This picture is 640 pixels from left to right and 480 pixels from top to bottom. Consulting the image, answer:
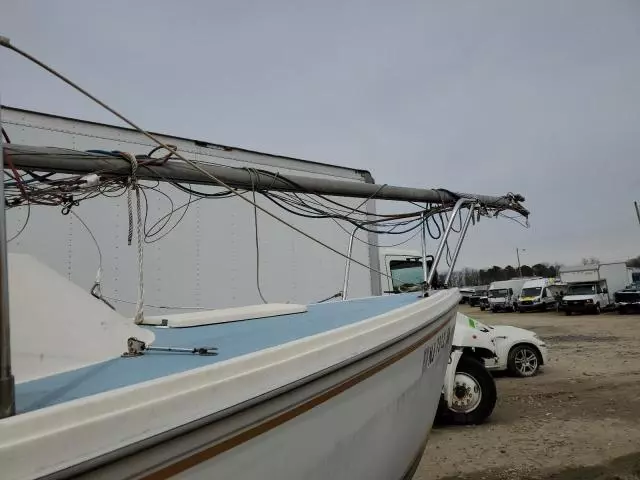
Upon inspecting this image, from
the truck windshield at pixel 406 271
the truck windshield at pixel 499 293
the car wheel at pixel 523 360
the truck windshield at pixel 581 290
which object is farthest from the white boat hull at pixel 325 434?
the truck windshield at pixel 499 293

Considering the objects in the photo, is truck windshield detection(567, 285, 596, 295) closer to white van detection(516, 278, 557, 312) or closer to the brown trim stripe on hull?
white van detection(516, 278, 557, 312)

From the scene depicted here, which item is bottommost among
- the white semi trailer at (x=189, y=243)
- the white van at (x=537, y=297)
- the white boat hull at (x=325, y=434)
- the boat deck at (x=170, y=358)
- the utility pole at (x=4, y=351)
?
the white van at (x=537, y=297)

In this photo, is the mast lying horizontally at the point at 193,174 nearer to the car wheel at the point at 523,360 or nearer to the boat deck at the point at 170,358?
the boat deck at the point at 170,358

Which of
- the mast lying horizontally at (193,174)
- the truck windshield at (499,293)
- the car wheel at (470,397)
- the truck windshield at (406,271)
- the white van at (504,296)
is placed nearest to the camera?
the mast lying horizontally at (193,174)

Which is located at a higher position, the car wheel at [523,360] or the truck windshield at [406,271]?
the truck windshield at [406,271]

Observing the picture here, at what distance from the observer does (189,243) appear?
17.3 feet

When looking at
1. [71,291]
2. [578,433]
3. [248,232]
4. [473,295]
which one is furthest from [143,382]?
[473,295]

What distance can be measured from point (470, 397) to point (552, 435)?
2.83 ft

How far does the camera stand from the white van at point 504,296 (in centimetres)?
3253

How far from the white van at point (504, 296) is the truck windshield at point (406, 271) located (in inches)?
1048

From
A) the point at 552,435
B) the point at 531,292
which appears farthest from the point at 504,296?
the point at 552,435

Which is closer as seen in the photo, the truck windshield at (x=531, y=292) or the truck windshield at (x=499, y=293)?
the truck windshield at (x=531, y=292)

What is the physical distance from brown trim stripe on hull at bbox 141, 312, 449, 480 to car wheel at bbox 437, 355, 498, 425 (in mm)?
3580

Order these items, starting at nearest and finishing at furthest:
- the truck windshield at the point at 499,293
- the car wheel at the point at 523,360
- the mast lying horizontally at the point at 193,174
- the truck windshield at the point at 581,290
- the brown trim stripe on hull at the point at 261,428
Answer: the brown trim stripe on hull at the point at 261,428, the mast lying horizontally at the point at 193,174, the car wheel at the point at 523,360, the truck windshield at the point at 581,290, the truck windshield at the point at 499,293
